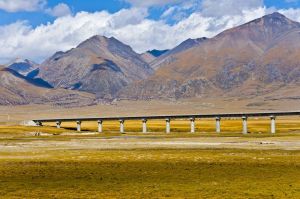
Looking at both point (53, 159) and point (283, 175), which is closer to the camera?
point (283, 175)

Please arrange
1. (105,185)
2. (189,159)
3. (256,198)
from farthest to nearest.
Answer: (189,159) → (105,185) → (256,198)

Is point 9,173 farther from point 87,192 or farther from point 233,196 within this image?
point 233,196

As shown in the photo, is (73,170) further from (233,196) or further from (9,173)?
(233,196)

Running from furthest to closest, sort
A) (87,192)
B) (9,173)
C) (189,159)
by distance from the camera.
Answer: (189,159), (9,173), (87,192)

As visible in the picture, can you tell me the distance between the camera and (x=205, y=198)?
3331 cm

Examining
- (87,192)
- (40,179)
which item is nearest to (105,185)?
(87,192)

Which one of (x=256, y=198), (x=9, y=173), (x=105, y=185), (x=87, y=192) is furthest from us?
(x=9, y=173)

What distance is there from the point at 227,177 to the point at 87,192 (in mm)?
12822

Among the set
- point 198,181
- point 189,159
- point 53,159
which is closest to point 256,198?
point 198,181

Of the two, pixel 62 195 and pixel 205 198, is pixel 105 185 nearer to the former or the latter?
pixel 62 195

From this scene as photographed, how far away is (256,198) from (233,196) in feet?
4.99

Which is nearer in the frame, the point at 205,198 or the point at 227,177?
the point at 205,198

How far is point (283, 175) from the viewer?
4497 cm

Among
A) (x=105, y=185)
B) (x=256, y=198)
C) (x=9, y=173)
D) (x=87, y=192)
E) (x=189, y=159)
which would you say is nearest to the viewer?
(x=256, y=198)
